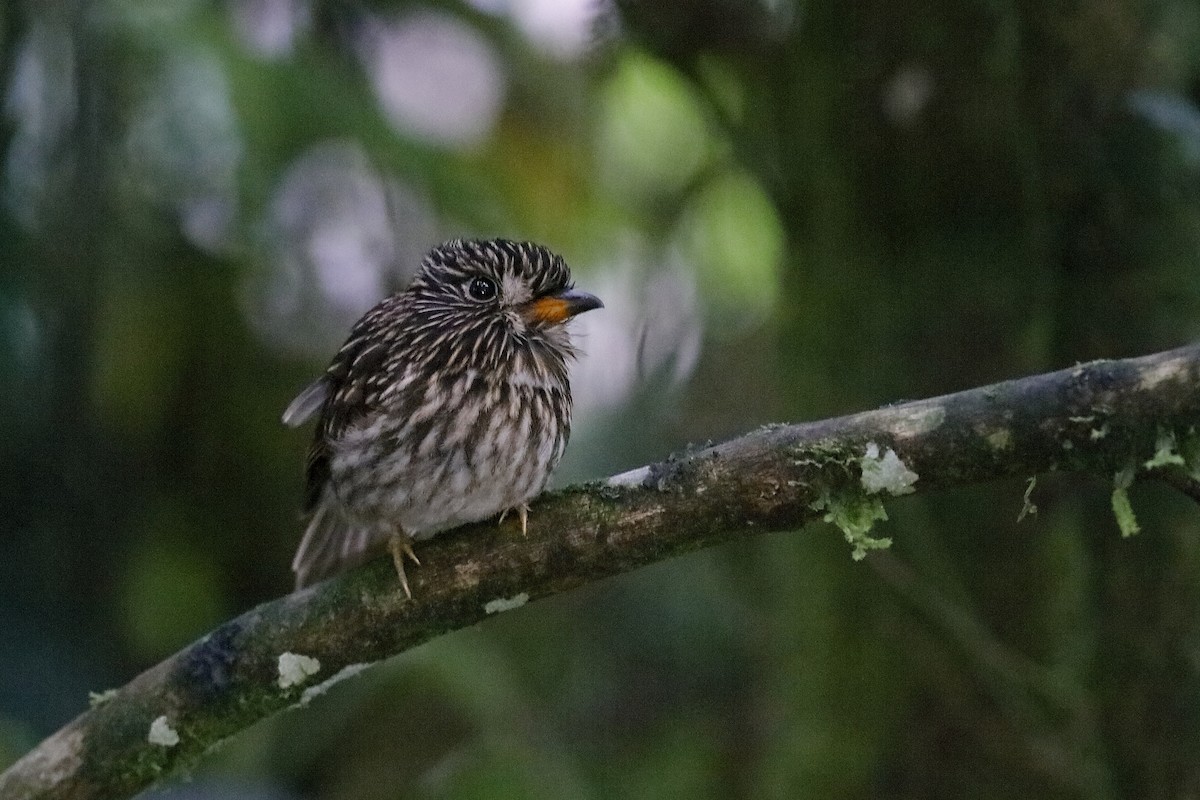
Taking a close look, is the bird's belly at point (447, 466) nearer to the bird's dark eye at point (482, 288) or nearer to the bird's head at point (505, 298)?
the bird's head at point (505, 298)

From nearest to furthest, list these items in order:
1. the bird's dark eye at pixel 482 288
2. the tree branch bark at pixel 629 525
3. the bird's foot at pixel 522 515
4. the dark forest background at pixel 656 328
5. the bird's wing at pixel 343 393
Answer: the tree branch bark at pixel 629 525, the bird's foot at pixel 522 515, the bird's wing at pixel 343 393, the bird's dark eye at pixel 482 288, the dark forest background at pixel 656 328

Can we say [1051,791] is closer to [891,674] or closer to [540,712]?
[891,674]

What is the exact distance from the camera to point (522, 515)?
253 cm

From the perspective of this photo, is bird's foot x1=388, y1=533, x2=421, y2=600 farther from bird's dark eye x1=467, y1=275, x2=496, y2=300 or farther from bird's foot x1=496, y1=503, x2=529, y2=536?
bird's dark eye x1=467, y1=275, x2=496, y2=300

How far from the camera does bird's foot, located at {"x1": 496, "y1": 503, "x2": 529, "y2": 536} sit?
2490mm

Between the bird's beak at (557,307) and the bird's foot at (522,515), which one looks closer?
the bird's foot at (522,515)

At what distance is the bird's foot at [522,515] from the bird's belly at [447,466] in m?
0.02

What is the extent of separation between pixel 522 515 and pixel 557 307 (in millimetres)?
706

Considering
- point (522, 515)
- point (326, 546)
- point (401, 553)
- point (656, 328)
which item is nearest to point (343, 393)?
point (326, 546)

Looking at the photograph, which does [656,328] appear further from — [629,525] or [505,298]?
[629,525]

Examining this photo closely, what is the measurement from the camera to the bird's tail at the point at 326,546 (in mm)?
3275

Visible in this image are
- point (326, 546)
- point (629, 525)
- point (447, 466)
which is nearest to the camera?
point (629, 525)

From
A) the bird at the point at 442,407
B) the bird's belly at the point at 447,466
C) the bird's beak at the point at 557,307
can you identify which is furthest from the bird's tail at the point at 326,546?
the bird's beak at the point at 557,307

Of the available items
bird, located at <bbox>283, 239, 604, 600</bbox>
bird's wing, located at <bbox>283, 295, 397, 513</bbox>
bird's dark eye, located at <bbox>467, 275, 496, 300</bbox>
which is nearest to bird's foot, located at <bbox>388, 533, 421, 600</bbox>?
bird, located at <bbox>283, 239, 604, 600</bbox>
